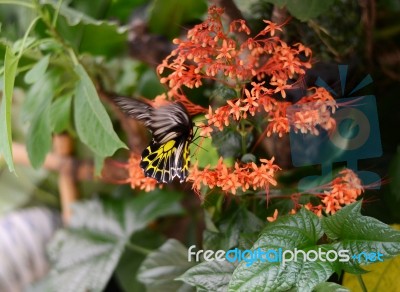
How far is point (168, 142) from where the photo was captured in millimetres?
416

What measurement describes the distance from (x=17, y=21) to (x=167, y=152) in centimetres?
47

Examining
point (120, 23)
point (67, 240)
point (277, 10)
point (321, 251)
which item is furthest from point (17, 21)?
point (321, 251)

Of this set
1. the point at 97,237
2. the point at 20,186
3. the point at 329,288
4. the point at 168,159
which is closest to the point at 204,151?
the point at 168,159

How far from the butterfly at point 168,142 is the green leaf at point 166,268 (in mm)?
136

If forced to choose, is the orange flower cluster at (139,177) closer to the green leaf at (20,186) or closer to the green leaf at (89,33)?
the green leaf at (89,33)

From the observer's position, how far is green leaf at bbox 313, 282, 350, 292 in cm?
38

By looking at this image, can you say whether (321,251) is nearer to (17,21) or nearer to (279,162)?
(279,162)

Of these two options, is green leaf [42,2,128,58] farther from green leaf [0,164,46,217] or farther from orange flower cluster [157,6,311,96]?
green leaf [0,164,46,217]

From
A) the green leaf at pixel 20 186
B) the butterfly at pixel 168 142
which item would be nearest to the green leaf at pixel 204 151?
the butterfly at pixel 168 142

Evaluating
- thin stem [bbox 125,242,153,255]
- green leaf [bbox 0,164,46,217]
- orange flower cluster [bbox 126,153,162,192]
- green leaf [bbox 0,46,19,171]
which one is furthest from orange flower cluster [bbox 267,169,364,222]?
green leaf [bbox 0,164,46,217]

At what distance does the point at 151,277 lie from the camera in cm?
55

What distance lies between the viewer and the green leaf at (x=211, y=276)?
440 mm

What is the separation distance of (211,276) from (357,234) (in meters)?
0.12

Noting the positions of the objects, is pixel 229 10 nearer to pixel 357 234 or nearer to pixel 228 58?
pixel 228 58
